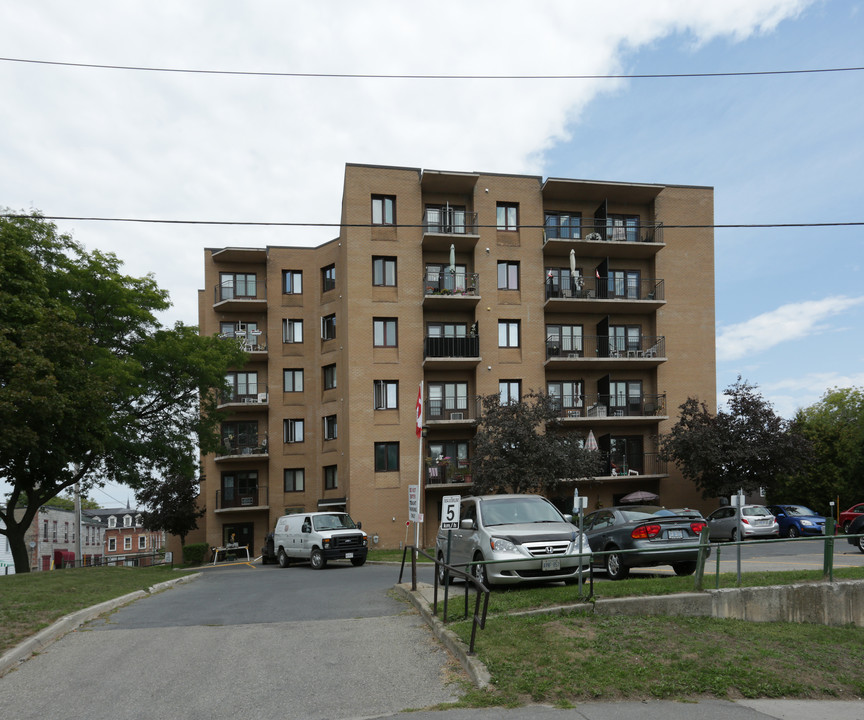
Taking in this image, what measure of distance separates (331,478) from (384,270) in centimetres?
1142

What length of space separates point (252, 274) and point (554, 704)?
40008mm

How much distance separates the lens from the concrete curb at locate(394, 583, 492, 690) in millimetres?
7700

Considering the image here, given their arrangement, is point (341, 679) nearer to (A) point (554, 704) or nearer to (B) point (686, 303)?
(A) point (554, 704)

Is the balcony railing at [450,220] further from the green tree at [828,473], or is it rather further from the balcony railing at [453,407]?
the green tree at [828,473]

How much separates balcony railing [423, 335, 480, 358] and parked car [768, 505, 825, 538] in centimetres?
1531

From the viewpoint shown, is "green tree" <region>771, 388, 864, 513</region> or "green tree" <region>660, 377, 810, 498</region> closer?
"green tree" <region>660, 377, 810, 498</region>

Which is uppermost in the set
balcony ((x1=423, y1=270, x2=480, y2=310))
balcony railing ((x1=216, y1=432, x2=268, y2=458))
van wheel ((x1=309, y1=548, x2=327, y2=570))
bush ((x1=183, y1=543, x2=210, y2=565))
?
balcony ((x1=423, y1=270, x2=480, y2=310))

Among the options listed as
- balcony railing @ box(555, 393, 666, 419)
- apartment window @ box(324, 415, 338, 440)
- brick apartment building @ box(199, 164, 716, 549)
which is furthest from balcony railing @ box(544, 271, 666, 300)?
apartment window @ box(324, 415, 338, 440)

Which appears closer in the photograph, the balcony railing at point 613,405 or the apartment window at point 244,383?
the balcony railing at point 613,405

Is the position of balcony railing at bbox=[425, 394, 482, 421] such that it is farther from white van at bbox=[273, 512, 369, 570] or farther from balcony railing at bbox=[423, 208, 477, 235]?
white van at bbox=[273, 512, 369, 570]

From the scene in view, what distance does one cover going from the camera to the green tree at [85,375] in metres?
23.4

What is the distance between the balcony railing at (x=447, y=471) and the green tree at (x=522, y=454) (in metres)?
2.55

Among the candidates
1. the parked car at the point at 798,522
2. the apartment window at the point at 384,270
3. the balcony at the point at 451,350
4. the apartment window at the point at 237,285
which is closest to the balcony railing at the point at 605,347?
the balcony at the point at 451,350

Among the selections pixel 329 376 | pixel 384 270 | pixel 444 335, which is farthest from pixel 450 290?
pixel 329 376
